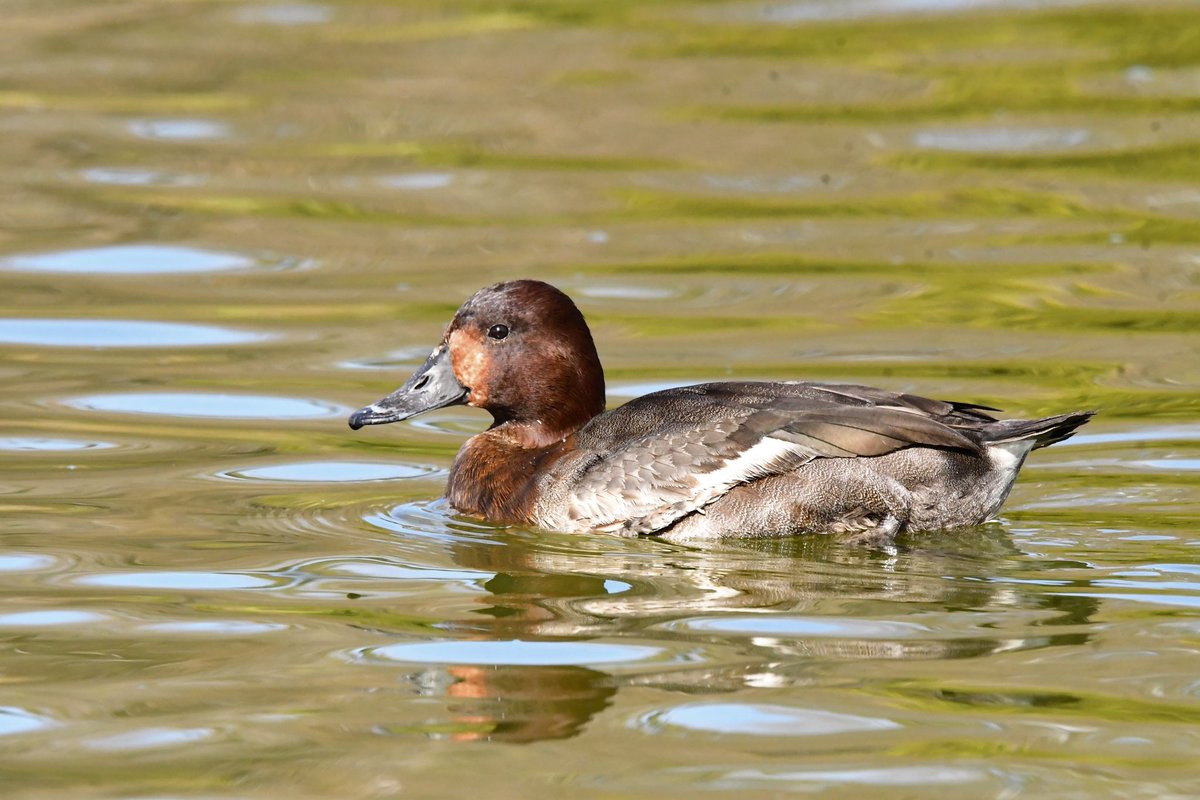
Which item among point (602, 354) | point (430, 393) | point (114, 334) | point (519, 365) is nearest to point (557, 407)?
point (519, 365)

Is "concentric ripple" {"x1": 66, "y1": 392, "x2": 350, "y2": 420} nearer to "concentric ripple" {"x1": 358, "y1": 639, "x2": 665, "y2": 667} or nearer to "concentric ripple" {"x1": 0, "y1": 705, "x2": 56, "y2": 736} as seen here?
"concentric ripple" {"x1": 358, "y1": 639, "x2": 665, "y2": 667}

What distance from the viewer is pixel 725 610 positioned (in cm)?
607

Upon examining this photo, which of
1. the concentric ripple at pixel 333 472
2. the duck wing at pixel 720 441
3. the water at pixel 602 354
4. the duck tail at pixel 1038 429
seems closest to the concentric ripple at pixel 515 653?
the water at pixel 602 354

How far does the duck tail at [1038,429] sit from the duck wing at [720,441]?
0.07 metres

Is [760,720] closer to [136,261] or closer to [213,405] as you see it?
[213,405]

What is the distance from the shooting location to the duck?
697 centimetres

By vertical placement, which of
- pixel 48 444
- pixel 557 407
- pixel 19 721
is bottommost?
pixel 19 721

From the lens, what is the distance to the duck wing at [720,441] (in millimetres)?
6980

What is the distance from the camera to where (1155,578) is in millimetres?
6328

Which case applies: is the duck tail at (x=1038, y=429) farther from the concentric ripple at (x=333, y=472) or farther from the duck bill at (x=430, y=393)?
the concentric ripple at (x=333, y=472)

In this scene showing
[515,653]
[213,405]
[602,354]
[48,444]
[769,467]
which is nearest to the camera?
[515,653]

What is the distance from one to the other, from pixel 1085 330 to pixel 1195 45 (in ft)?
17.2

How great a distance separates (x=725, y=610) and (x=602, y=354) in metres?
4.34

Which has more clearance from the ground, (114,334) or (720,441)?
(114,334)
